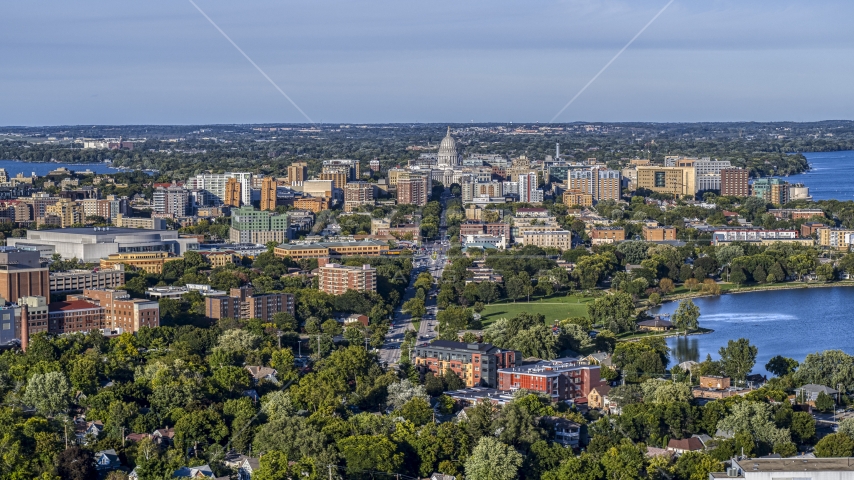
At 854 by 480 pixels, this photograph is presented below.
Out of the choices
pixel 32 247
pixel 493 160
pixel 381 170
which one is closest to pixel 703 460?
pixel 32 247

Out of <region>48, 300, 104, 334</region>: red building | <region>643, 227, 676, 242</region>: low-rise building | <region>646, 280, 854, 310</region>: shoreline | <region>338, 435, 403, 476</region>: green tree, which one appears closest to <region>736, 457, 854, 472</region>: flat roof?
<region>338, 435, 403, 476</region>: green tree

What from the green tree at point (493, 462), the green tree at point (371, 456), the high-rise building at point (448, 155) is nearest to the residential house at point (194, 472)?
the green tree at point (371, 456)

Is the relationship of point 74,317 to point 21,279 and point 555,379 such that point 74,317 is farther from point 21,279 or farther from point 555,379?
point 555,379

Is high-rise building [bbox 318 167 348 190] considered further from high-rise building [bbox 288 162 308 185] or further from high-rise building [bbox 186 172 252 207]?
high-rise building [bbox 186 172 252 207]

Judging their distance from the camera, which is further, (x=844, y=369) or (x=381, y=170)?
(x=381, y=170)

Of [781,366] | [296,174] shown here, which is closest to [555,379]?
[781,366]

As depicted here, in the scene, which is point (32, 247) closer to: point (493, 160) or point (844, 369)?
point (844, 369)

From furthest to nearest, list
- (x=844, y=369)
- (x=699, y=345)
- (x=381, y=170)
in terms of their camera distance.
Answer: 1. (x=381, y=170)
2. (x=699, y=345)
3. (x=844, y=369)
